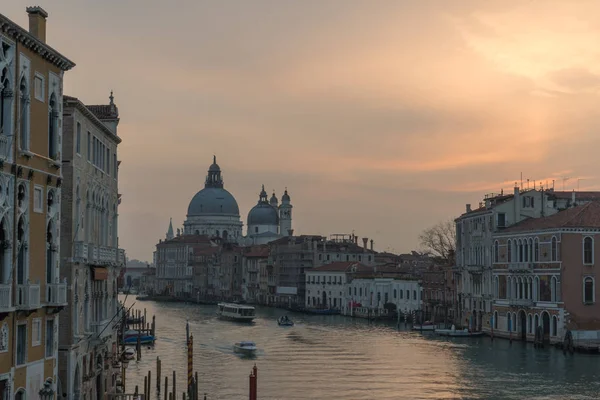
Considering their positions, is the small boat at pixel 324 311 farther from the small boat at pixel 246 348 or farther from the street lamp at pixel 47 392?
the street lamp at pixel 47 392

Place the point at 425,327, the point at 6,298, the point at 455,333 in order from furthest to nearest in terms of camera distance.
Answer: the point at 425,327 → the point at 455,333 → the point at 6,298

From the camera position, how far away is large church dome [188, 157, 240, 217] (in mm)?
145125

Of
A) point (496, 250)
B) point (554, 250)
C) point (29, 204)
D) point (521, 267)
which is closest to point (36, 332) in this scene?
point (29, 204)

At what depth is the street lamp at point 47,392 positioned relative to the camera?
51.2 feet

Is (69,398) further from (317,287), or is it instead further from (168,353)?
→ (317,287)

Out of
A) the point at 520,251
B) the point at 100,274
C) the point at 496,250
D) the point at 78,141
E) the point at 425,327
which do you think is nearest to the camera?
the point at 78,141

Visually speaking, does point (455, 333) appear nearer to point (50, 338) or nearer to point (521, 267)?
point (521, 267)

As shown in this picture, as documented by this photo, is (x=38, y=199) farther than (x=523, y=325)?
No

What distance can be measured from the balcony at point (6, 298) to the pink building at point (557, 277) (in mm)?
32690

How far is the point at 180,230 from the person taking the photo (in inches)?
6161

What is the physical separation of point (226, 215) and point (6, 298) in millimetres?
130695

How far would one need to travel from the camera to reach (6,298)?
14578 mm

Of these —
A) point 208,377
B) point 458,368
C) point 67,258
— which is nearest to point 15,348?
point 67,258

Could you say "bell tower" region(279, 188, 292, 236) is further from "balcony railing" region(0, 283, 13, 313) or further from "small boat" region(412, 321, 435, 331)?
"balcony railing" region(0, 283, 13, 313)
